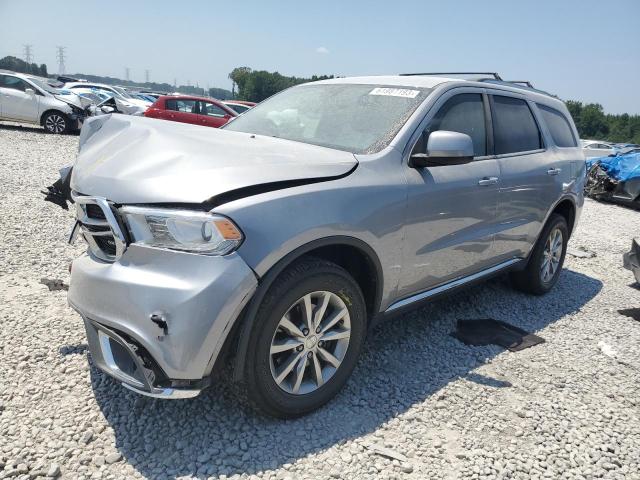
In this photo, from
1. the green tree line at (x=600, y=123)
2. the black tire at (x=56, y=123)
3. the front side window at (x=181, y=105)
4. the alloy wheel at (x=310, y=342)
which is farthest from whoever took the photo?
the green tree line at (x=600, y=123)

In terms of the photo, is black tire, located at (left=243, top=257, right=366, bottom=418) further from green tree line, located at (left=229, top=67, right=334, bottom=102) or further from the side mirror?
green tree line, located at (left=229, top=67, right=334, bottom=102)

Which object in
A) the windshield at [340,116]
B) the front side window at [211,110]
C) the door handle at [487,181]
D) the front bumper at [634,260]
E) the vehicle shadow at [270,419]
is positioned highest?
the front side window at [211,110]

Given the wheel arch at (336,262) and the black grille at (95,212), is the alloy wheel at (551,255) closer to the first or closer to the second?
the wheel arch at (336,262)

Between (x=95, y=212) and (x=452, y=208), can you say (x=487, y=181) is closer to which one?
(x=452, y=208)

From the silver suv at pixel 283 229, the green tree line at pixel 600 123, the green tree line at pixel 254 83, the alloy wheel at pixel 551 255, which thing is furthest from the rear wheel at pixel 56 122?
the green tree line at pixel 600 123

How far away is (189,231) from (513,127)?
3110 millimetres

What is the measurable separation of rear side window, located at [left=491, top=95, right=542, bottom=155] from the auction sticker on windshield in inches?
37.0

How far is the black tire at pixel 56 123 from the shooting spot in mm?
14914

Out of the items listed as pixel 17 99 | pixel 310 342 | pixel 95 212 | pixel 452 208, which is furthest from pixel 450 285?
pixel 17 99

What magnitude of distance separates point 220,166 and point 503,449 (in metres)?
2.05

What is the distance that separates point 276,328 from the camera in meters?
2.32

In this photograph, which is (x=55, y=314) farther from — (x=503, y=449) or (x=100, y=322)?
(x=503, y=449)

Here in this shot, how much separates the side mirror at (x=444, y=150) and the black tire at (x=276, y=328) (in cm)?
91

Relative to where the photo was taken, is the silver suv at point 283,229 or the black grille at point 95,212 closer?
the silver suv at point 283,229
